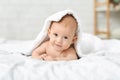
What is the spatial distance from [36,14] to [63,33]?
2022 mm

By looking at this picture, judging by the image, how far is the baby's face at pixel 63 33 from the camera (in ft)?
4.19

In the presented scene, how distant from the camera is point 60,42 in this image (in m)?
1.29

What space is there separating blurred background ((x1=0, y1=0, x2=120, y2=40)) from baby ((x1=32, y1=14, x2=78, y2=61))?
1.88 meters

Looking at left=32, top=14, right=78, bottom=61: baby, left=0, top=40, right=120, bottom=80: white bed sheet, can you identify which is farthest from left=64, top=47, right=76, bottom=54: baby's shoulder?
left=0, top=40, right=120, bottom=80: white bed sheet

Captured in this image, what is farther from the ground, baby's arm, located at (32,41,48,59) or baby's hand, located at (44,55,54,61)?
baby's arm, located at (32,41,48,59)

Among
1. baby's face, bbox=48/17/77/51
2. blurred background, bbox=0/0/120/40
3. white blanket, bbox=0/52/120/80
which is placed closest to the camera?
white blanket, bbox=0/52/120/80

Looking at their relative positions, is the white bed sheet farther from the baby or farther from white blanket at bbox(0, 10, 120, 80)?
the baby

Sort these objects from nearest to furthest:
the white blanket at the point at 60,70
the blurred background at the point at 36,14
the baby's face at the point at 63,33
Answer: the white blanket at the point at 60,70 < the baby's face at the point at 63,33 < the blurred background at the point at 36,14

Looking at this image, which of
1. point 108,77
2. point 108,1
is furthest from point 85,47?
point 108,1

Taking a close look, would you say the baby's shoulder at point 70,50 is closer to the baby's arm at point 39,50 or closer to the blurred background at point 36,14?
the baby's arm at point 39,50

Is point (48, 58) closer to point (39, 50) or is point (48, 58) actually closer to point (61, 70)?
point (39, 50)

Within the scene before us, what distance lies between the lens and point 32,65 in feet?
3.51

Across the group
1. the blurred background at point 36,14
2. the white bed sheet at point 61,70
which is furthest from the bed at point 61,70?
the blurred background at point 36,14

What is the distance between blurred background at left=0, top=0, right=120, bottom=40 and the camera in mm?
3229
